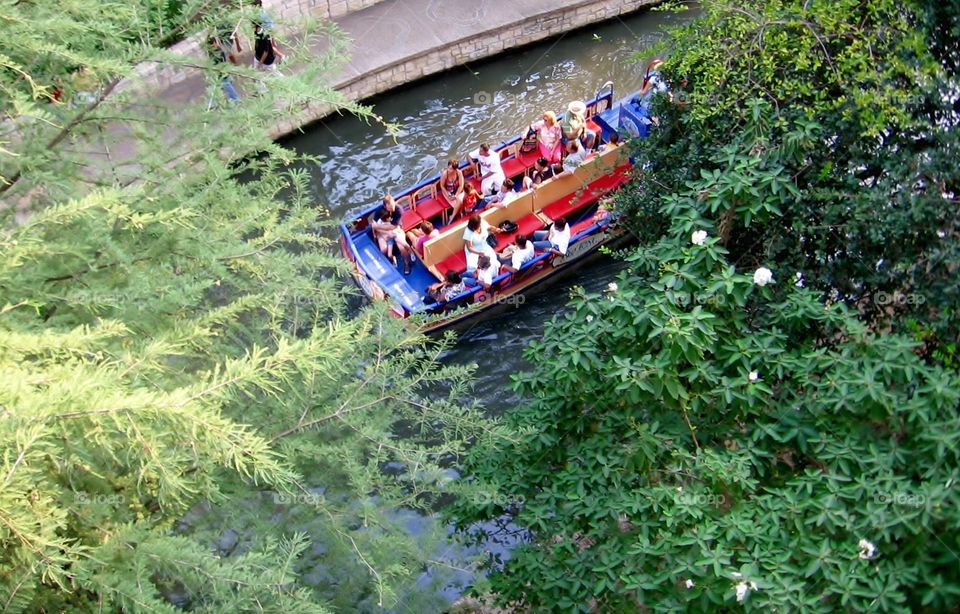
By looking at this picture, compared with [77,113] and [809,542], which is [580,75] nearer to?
[77,113]

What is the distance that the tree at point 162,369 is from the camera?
11.7 feet

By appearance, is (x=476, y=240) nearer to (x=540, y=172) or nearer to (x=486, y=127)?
(x=540, y=172)

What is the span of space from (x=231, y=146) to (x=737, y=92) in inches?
169

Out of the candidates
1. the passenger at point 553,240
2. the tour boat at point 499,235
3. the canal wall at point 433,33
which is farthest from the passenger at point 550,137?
the canal wall at point 433,33

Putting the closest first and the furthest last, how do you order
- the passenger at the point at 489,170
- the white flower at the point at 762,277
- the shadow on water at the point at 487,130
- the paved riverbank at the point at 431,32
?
the white flower at the point at 762,277 → the shadow on water at the point at 487,130 → the passenger at the point at 489,170 → the paved riverbank at the point at 431,32

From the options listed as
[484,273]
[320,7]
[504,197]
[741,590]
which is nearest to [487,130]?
[504,197]

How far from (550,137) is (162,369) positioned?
8940mm

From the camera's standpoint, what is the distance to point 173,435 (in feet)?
12.4

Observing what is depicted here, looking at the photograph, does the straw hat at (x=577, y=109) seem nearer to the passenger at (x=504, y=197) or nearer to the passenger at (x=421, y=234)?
the passenger at (x=504, y=197)

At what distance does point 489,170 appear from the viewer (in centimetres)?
1236

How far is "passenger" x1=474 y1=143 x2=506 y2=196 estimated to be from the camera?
1228 cm

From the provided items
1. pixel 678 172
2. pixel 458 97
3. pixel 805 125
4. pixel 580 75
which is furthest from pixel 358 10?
pixel 805 125

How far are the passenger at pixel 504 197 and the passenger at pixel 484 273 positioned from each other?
1007 mm

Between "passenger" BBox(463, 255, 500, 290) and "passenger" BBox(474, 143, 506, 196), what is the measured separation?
1.77 meters
